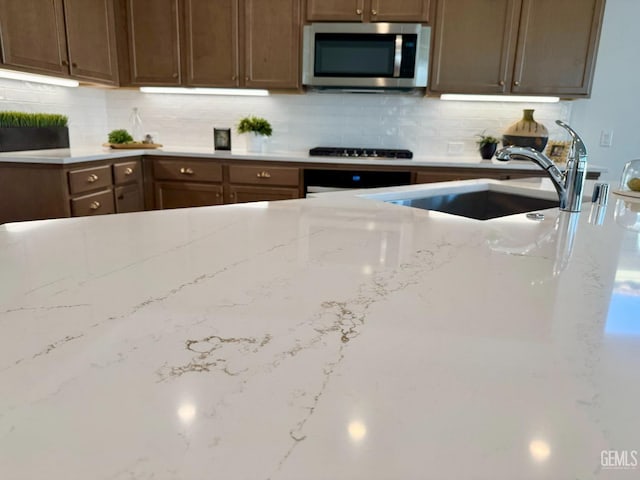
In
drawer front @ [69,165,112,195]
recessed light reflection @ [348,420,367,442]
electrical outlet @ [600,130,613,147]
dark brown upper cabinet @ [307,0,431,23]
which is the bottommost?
drawer front @ [69,165,112,195]

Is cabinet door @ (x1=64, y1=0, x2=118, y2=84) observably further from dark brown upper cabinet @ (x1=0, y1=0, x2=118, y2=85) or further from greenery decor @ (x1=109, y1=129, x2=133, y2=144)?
greenery decor @ (x1=109, y1=129, x2=133, y2=144)

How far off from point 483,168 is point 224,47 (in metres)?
2.04

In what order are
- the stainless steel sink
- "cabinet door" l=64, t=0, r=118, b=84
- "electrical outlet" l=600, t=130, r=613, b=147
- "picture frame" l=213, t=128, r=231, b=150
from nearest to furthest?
the stainless steel sink, "cabinet door" l=64, t=0, r=118, b=84, "electrical outlet" l=600, t=130, r=613, b=147, "picture frame" l=213, t=128, r=231, b=150

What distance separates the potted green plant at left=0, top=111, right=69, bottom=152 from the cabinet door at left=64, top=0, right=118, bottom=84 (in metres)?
0.37

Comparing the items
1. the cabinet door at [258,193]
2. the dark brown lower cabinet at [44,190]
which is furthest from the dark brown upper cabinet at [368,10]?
the dark brown lower cabinet at [44,190]

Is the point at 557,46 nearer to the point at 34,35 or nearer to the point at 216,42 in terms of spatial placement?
the point at 216,42

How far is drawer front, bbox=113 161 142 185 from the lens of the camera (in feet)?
10.00

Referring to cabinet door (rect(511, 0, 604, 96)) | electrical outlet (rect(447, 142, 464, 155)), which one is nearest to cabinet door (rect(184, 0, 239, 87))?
electrical outlet (rect(447, 142, 464, 155))

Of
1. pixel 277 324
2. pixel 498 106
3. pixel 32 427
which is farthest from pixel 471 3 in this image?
pixel 32 427

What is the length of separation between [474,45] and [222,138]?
1.96m

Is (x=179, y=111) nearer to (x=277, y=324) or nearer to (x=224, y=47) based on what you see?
(x=224, y=47)

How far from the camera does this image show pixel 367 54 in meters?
3.21

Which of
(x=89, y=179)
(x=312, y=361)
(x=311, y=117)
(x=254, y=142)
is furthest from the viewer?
(x=311, y=117)

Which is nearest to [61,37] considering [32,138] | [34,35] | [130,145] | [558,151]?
→ [34,35]
